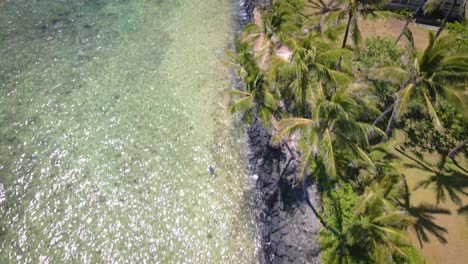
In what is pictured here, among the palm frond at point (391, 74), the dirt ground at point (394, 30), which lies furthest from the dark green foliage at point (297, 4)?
the palm frond at point (391, 74)

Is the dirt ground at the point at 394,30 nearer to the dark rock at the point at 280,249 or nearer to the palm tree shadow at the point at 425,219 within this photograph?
the palm tree shadow at the point at 425,219

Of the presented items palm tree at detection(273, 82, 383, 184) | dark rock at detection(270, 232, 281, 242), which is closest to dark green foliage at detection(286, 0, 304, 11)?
palm tree at detection(273, 82, 383, 184)

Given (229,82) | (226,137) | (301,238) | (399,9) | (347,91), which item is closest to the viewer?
(347,91)

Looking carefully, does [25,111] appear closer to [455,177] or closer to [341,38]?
[341,38]

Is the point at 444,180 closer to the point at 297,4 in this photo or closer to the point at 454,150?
the point at 454,150

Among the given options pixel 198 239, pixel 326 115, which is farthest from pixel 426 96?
pixel 198 239

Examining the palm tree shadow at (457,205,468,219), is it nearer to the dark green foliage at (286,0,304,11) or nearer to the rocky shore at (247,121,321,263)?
the rocky shore at (247,121,321,263)
